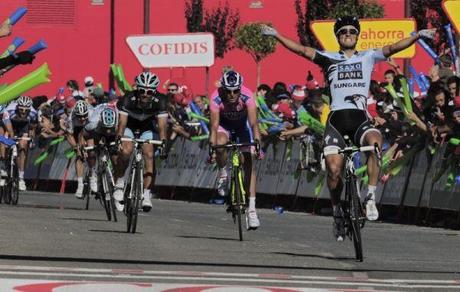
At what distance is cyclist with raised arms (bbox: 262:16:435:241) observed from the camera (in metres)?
14.9

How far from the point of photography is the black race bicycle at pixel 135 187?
18.2 meters

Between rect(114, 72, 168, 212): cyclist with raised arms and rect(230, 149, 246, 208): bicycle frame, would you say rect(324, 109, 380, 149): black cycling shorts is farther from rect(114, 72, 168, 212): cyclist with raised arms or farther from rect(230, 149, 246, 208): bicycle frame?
rect(114, 72, 168, 212): cyclist with raised arms

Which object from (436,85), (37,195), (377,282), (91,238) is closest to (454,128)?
(436,85)

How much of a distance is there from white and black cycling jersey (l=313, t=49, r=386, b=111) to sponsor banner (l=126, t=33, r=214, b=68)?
56.8 feet

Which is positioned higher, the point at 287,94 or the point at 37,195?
the point at 287,94

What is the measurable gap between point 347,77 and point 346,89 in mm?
117

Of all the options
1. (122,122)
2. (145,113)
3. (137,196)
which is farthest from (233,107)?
(122,122)

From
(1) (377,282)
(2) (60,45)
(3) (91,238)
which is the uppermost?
(1) (377,282)

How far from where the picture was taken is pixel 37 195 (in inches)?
1255

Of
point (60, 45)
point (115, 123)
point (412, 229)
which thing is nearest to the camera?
point (412, 229)

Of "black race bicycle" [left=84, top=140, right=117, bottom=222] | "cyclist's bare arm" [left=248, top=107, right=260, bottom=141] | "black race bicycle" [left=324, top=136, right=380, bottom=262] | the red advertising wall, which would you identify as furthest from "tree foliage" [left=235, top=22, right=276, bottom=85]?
"black race bicycle" [left=324, top=136, right=380, bottom=262]

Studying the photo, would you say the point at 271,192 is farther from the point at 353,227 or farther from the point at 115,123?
the point at 353,227

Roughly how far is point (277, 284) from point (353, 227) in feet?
9.95

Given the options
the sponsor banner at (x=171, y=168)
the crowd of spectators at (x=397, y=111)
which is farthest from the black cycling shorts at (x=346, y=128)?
the sponsor banner at (x=171, y=168)
